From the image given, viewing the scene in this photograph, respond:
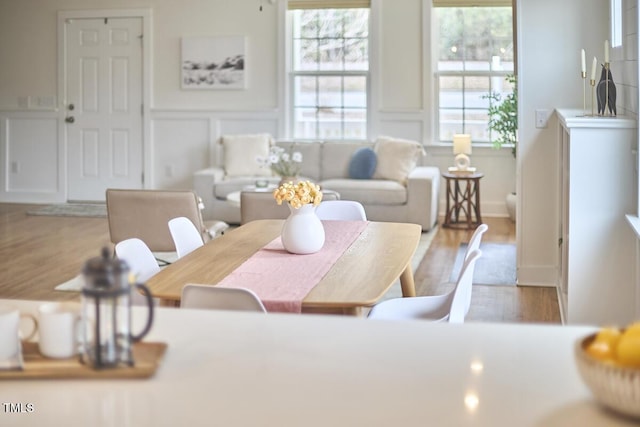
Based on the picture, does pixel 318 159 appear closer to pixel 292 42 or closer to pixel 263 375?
pixel 292 42

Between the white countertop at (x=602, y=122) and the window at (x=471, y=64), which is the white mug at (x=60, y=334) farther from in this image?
the window at (x=471, y=64)

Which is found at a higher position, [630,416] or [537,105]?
[537,105]

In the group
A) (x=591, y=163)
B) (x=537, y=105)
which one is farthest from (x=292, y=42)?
(x=591, y=163)

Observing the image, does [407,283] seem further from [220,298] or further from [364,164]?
[364,164]

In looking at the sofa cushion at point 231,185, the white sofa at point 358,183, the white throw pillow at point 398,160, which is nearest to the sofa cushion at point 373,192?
the white sofa at point 358,183

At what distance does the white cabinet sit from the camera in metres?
4.55

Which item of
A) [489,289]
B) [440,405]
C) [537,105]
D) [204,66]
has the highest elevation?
[204,66]

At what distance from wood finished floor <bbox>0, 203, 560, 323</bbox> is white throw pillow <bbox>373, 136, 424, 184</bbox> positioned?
69cm

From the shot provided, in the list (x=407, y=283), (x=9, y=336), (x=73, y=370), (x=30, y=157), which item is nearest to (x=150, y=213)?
(x=407, y=283)

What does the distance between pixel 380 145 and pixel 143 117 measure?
2.83 meters

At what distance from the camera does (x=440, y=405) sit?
136 centimetres

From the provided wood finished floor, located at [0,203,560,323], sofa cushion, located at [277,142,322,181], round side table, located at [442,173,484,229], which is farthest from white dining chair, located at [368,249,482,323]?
sofa cushion, located at [277,142,322,181]

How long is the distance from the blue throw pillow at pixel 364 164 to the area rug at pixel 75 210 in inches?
104

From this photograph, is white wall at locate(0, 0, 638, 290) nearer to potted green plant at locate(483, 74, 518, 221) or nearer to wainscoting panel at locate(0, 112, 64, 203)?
wainscoting panel at locate(0, 112, 64, 203)
